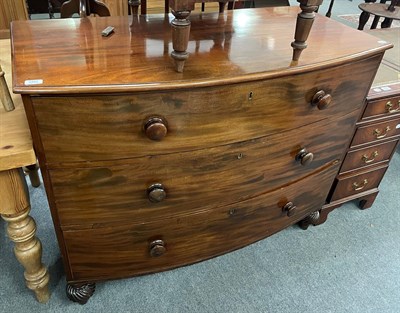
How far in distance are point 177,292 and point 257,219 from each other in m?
0.41

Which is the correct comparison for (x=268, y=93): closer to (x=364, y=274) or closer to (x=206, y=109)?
(x=206, y=109)

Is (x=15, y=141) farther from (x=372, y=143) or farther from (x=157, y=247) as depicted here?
(x=372, y=143)

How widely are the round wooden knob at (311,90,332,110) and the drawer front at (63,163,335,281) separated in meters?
0.35

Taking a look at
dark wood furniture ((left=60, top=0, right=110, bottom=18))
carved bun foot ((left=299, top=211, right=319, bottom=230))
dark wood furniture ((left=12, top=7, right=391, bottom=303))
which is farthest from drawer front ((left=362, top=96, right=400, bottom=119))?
dark wood furniture ((left=60, top=0, right=110, bottom=18))

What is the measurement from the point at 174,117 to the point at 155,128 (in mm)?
62

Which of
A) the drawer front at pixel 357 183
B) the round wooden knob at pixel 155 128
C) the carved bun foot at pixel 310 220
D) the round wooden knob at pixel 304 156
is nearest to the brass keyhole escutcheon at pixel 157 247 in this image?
the round wooden knob at pixel 155 128

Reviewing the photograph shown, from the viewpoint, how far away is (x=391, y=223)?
5.62 ft

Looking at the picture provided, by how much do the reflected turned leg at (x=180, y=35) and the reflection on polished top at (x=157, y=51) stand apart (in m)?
0.03

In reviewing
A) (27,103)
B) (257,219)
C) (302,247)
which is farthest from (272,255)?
(27,103)

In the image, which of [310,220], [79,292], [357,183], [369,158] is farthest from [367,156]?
[79,292]

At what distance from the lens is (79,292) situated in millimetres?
1222

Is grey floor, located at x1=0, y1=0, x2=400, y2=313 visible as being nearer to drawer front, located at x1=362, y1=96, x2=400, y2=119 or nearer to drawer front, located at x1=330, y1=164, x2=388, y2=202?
drawer front, located at x1=330, y1=164, x2=388, y2=202

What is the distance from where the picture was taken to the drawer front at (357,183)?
158cm

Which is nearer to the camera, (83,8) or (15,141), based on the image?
(15,141)
